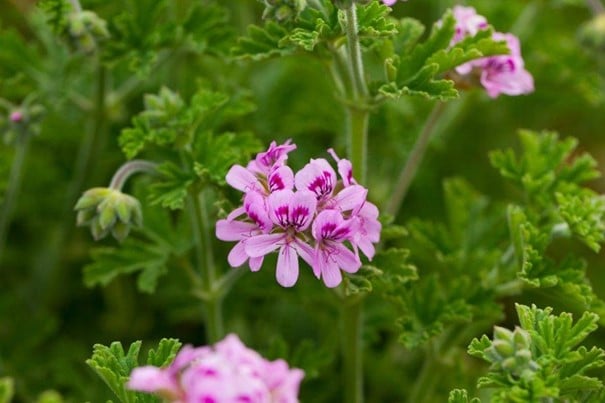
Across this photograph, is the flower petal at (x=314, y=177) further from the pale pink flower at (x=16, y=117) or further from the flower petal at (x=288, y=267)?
the pale pink flower at (x=16, y=117)

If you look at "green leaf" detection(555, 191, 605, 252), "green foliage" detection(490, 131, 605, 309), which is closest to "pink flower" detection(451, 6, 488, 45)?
"green foliage" detection(490, 131, 605, 309)

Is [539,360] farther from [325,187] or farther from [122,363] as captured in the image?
[122,363]

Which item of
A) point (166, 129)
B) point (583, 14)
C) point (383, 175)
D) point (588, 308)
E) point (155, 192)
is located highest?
point (583, 14)

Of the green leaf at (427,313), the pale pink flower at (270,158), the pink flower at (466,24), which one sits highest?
the pink flower at (466,24)

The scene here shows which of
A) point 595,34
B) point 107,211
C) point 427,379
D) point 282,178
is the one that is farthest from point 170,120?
point 595,34

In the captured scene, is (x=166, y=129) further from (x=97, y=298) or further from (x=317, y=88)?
(x=97, y=298)

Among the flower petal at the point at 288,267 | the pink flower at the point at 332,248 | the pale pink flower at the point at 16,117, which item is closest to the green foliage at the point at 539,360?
the pink flower at the point at 332,248

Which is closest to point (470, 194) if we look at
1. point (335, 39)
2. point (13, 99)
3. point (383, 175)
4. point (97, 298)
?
point (383, 175)
